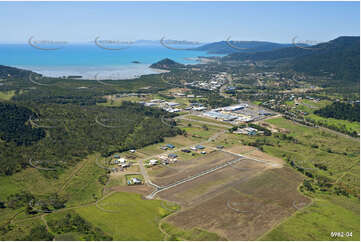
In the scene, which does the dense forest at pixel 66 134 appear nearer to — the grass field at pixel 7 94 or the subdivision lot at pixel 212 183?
the subdivision lot at pixel 212 183

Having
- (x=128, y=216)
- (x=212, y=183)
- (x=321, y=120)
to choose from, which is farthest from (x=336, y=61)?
(x=128, y=216)

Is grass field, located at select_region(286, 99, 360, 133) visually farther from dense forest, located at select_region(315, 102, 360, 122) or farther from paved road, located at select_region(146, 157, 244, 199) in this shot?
paved road, located at select_region(146, 157, 244, 199)

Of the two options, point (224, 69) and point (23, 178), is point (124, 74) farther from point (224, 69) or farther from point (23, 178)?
point (23, 178)

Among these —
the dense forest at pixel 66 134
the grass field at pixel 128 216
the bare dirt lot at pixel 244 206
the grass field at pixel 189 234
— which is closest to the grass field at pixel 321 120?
the bare dirt lot at pixel 244 206

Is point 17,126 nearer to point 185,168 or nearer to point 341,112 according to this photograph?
point 185,168

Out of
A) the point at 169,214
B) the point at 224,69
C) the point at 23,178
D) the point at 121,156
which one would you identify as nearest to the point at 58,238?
the point at 169,214

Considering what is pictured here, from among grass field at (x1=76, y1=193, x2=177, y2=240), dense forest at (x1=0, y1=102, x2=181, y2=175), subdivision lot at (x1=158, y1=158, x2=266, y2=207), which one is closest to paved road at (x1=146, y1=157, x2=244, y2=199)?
subdivision lot at (x1=158, y1=158, x2=266, y2=207)
